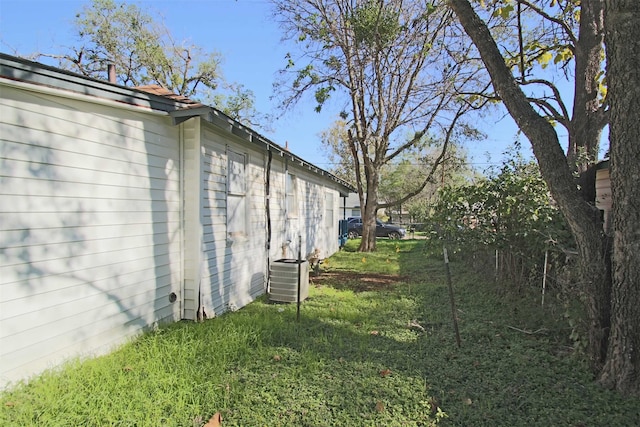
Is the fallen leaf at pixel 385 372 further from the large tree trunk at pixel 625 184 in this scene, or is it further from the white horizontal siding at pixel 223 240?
the white horizontal siding at pixel 223 240

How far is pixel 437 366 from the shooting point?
11.7ft

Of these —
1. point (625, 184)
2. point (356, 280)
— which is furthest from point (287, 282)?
point (625, 184)

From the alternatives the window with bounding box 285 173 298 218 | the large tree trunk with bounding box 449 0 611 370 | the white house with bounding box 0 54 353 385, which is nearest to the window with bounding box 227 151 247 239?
the white house with bounding box 0 54 353 385

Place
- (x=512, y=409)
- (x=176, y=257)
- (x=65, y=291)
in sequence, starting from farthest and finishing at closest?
(x=176, y=257)
(x=65, y=291)
(x=512, y=409)

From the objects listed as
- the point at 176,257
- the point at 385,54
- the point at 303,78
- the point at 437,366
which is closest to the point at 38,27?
the point at 303,78

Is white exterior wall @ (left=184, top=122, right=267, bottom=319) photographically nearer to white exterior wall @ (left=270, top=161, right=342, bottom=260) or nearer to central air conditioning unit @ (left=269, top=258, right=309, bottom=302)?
central air conditioning unit @ (left=269, top=258, right=309, bottom=302)

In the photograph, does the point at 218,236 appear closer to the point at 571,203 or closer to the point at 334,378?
the point at 334,378

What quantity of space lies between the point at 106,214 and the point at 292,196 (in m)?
6.14

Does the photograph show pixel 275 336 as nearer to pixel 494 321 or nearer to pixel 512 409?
pixel 512 409

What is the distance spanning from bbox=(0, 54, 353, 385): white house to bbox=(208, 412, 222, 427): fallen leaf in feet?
5.60

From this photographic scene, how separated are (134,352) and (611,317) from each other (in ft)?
14.6

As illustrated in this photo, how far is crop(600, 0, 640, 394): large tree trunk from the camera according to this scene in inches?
112

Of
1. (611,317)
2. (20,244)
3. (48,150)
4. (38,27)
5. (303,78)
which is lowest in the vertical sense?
(611,317)

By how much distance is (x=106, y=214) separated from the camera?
3.78 m
